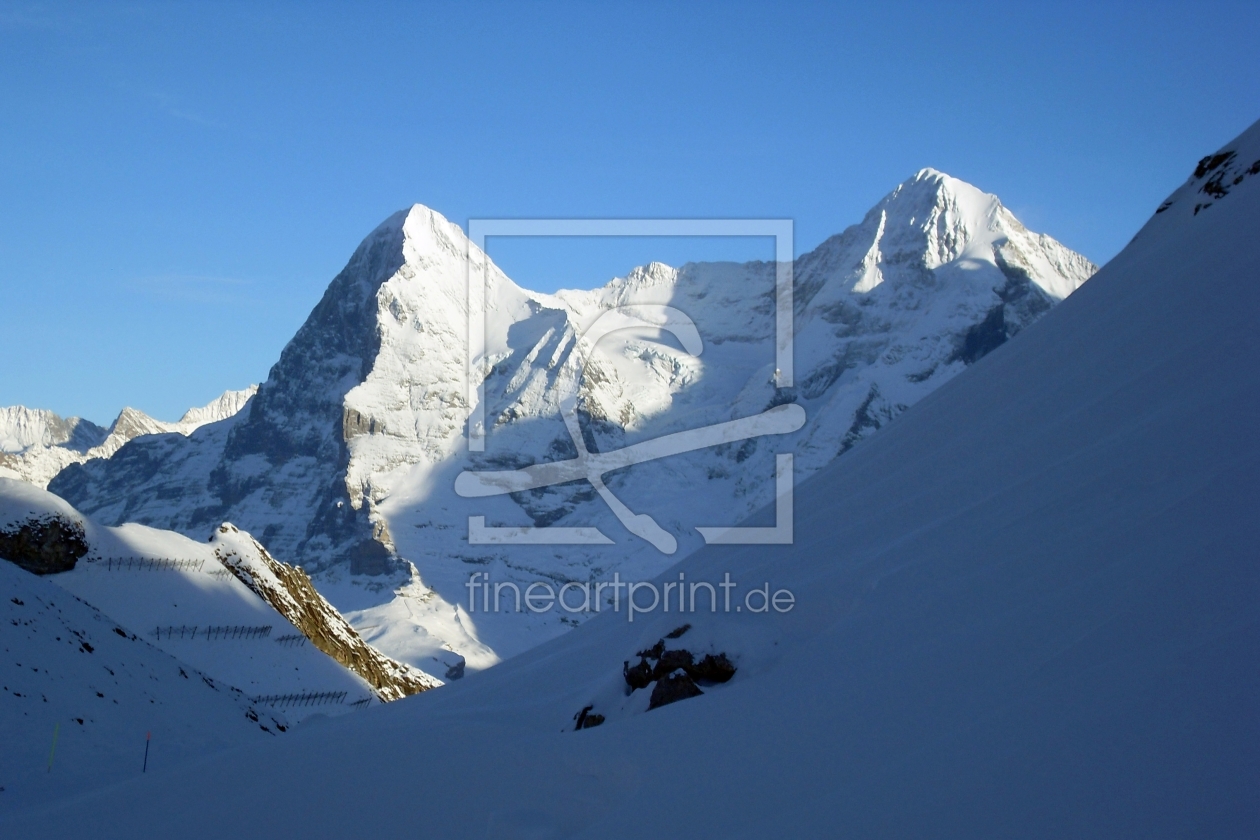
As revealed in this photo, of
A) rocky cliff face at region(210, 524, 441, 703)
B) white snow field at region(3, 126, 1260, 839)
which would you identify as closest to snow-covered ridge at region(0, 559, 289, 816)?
white snow field at region(3, 126, 1260, 839)

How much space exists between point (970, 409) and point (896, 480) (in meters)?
2.11

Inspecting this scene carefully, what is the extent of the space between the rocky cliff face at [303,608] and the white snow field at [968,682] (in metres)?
28.2

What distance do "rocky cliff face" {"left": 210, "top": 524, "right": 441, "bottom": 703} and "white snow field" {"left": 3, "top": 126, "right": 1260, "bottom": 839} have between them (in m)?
28.2

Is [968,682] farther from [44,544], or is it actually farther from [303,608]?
[303,608]

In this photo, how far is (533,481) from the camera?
197 meters

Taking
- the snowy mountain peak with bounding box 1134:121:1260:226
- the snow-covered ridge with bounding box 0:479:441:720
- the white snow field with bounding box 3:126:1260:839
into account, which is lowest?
the white snow field with bounding box 3:126:1260:839

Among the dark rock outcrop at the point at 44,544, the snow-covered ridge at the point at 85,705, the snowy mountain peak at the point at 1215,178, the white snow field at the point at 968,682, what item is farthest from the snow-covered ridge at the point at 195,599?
the snowy mountain peak at the point at 1215,178

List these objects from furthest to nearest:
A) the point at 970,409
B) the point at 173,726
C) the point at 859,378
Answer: the point at 859,378 → the point at 173,726 → the point at 970,409

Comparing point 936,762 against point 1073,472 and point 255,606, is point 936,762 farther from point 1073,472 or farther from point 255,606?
point 255,606

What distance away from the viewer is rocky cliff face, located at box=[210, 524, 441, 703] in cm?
4200

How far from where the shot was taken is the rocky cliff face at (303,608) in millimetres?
42000

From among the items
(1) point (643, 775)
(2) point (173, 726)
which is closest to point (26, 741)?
(2) point (173, 726)

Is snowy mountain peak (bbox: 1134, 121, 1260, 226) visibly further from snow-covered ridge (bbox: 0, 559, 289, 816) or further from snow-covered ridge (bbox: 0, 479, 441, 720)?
snow-covered ridge (bbox: 0, 479, 441, 720)

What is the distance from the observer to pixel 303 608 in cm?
4528
